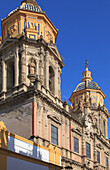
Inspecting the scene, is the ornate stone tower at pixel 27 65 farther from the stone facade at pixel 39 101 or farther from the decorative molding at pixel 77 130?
the decorative molding at pixel 77 130

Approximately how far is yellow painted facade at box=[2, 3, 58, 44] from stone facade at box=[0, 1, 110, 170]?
24.4 inches

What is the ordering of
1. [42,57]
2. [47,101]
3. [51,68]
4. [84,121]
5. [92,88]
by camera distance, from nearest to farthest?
1. [47,101]
2. [42,57]
3. [51,68]
4. [84,121]
5. [92,88]

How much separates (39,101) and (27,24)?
31.7 ft

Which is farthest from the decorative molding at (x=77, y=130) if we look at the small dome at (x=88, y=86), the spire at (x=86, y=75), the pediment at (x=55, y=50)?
the spire at (x=86, y=75)

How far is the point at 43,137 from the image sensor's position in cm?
2467

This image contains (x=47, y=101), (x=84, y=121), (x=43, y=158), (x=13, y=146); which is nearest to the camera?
(x=13, y=146)

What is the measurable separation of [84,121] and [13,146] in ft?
57.5

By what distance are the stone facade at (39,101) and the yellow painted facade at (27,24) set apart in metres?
0.62

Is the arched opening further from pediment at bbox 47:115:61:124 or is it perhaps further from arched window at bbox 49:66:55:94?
pediment at bbox 47:115:61:124

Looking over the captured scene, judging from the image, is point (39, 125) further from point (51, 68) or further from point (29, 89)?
point (51, 68)

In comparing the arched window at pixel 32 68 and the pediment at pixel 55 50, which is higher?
the pediment at pixel 55 50

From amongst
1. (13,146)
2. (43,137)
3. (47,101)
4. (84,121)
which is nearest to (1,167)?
(13,146)

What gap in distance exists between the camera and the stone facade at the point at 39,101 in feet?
Answer: 82.7

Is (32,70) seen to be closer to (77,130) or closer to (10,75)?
(10,75)
